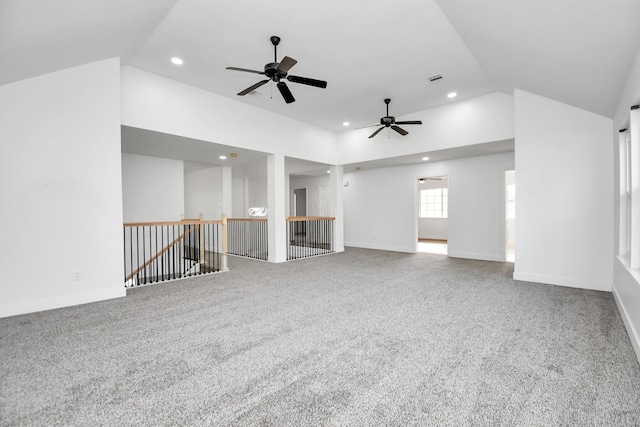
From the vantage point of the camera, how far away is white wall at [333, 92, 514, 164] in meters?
5.24

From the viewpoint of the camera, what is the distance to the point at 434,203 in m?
10.6

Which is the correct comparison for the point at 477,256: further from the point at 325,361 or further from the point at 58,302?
the point at 58,302

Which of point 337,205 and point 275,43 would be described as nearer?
point 275,43

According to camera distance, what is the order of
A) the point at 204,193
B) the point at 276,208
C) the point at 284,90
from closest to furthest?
the point at 284,90 < the point at 276,208 < the point at 204,193

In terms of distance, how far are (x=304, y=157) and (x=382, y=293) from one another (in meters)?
4.17

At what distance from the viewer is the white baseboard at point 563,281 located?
3.98 metres

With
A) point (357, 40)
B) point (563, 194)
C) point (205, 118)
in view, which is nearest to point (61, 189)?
point (205, 118)

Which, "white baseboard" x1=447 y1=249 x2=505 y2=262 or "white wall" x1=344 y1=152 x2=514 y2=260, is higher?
"white wall" x1=344 y1=152 x2=514 y2=260

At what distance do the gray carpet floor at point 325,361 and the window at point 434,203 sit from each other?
6751mm

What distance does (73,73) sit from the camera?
3.49m

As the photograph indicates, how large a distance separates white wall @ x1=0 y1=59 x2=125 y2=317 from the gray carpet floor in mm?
367

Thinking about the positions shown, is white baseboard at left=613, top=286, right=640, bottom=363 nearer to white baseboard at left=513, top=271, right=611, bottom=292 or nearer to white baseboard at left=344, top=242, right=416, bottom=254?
white baseboard at left=513, top=271, right=611, bottom=292

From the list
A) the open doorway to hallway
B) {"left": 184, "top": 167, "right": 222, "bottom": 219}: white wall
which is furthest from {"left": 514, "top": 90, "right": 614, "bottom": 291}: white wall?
{"left": 184, "top": 167, "right": 222, "bottom": 219}: white wall

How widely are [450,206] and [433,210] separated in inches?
145
